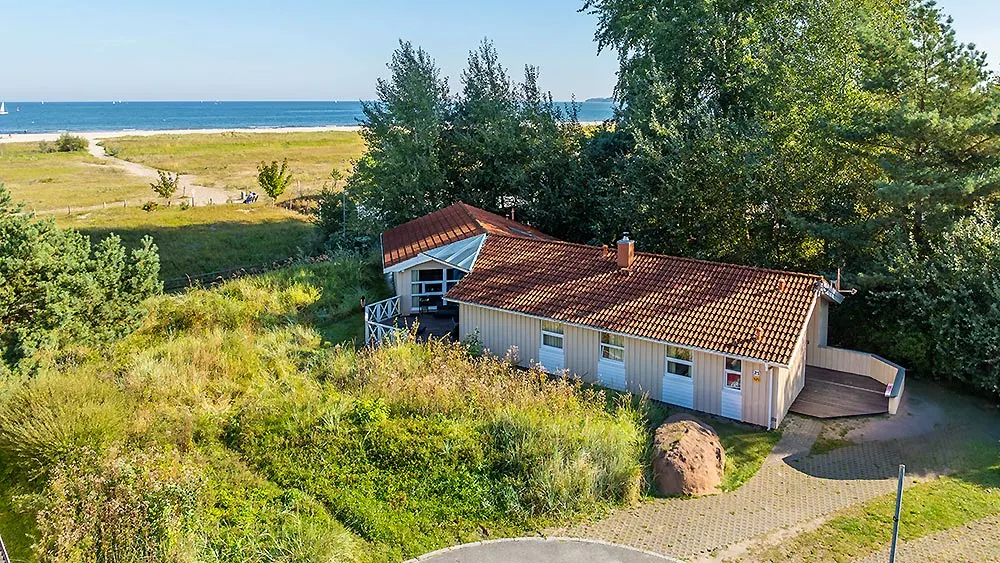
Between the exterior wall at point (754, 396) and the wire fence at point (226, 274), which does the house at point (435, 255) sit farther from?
the exterior wall at point (754, 396)

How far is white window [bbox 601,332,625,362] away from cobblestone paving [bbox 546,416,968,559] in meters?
4.08

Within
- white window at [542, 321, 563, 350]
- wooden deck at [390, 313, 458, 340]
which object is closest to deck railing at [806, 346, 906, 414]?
white window at [542, 321, 563, 350]

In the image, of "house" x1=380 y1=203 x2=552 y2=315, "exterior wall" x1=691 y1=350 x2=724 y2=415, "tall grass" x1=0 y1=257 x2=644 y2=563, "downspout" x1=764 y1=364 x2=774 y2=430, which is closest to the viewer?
"tall grass" x1=0 y1=257 x2=644 y2=563

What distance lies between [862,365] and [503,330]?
372 inches

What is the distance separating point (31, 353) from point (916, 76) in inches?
894

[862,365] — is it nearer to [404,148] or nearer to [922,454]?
[922,454]

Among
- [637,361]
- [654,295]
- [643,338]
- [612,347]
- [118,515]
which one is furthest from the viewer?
[654,295]

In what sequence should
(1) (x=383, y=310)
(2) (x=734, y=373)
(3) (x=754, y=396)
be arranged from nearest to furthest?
(3) (x=754, y=396) < (2) (x=734, y=373) < (1) (x=383, y=310)

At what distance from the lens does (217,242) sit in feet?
114

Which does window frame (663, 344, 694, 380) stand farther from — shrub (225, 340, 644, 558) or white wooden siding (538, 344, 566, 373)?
→ white wooden siding (538, 344, 566, 373)

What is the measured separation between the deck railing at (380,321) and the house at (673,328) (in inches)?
84.0

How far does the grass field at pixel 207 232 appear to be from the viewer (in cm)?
3212

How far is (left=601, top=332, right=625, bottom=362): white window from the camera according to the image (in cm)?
1617

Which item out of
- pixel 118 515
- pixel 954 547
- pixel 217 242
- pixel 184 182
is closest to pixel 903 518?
pixel 954 547
